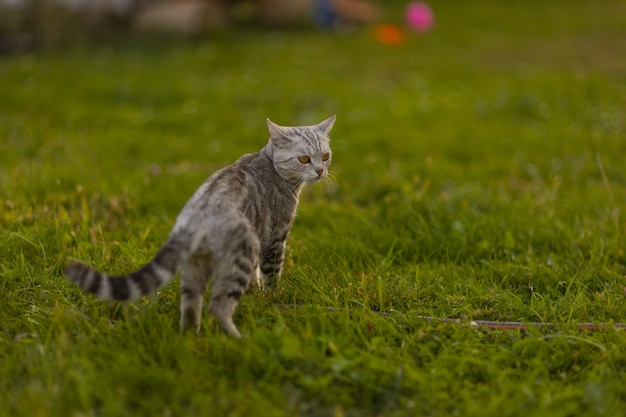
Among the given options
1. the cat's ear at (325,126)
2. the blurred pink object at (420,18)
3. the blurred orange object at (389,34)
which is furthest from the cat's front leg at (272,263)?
the blurred pink object at (420,18)

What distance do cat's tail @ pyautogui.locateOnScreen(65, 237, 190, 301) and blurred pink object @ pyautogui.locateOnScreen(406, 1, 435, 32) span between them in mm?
15643

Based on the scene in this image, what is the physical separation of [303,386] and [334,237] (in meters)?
2.53

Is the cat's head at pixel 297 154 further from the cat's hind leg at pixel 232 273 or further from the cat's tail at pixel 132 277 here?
the cat's tail at pixel 132 277

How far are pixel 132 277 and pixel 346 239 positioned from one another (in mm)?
2427

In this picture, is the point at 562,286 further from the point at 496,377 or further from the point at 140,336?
the point at 140,336

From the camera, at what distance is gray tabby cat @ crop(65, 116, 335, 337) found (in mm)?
3908

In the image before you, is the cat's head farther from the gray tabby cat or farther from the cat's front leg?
the cat's front leg

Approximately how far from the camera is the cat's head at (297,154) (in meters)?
5.27

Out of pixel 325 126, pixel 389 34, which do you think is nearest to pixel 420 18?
pixel 389 34

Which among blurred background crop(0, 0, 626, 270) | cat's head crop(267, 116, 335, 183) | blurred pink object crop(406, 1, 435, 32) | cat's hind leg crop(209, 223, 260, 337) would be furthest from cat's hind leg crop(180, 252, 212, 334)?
blurred pink object crop(406, 1, 435, 32)

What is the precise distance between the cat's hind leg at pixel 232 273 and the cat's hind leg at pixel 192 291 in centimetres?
11

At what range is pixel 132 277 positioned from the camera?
3.91 m

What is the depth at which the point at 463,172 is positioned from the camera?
27.8 feet

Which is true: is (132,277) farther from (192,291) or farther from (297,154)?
(297,154)
